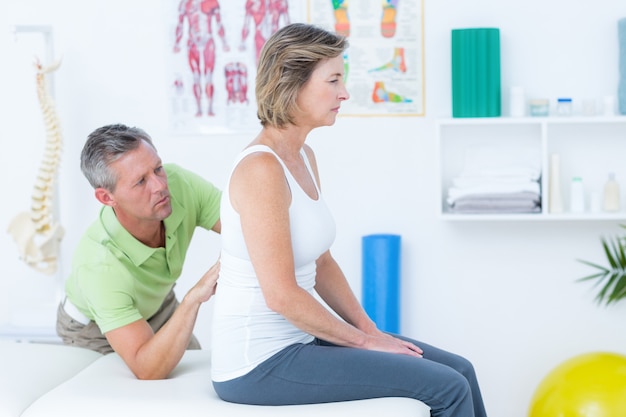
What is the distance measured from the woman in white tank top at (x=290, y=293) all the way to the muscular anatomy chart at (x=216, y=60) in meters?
1.44

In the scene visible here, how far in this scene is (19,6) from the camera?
11.7 feet

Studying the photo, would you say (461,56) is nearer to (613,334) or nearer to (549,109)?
(549,109)

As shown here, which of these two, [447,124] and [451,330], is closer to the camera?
[447,124]

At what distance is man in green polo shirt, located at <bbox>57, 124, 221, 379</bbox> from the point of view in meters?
2.22

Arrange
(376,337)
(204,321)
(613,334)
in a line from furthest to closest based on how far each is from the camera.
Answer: (204,321), (613,334), (376,337)

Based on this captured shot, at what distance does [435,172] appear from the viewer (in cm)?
334

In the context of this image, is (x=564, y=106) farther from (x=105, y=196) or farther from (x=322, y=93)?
(x=105, y=196)

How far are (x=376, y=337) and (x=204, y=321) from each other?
160cm

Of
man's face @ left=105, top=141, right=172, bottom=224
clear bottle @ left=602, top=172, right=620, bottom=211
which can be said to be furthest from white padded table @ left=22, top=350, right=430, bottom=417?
clear bottle @ left=602, top=172, right=620, bottom=211

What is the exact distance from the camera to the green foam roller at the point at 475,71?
124 inches

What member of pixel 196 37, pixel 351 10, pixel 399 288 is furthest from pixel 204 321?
pixel 351 10

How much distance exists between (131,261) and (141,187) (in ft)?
0.65

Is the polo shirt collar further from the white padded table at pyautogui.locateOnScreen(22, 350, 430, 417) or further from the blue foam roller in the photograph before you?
the blue foam roller

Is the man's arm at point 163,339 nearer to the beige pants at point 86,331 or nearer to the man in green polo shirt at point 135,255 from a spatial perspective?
the man in green polo shirt at point 135,255
